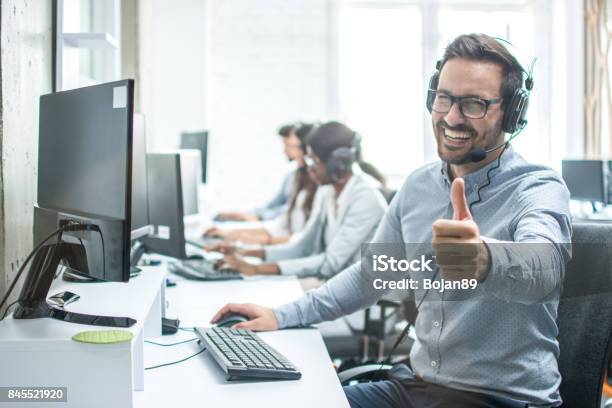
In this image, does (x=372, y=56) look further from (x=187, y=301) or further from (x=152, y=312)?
(x=152, y=312)

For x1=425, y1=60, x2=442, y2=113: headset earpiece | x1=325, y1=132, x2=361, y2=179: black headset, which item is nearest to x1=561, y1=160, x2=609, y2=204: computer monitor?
x1=325, y1=132, x2=361, y2=179: black headset

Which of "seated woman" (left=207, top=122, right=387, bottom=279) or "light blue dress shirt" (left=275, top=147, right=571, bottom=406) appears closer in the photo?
"light blue dress shirt" (left=275, top=147, right=571, bottom=406)

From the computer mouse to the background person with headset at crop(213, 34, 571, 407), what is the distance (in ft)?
0.99

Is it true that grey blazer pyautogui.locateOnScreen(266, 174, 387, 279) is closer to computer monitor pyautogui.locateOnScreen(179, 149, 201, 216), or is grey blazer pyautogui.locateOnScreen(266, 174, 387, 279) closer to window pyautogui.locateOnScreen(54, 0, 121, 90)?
computer monitor pyautogui.locateOnScreen(179, 149, 201, 216)

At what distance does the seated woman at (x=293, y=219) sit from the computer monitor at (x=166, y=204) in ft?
3.20

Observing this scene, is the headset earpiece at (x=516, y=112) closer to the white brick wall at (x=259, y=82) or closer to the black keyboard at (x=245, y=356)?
the black keyboard at (x=245, y=356)

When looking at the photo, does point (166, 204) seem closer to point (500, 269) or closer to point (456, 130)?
point (456, 130)

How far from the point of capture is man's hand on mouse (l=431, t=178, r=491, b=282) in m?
0.93

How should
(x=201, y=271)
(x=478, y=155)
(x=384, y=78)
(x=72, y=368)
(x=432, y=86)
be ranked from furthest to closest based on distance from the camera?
1. (x=384, y=78)
2. (x=201, y=271)
3. (x=432, y=86)
4. (x=478, y=155)
5. (x=72, y=368)

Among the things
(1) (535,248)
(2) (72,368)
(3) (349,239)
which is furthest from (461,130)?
(3) (349,239)

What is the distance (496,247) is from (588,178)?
11.8 feet

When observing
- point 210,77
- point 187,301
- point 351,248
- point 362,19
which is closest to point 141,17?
point 210,77

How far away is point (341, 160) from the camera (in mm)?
2438

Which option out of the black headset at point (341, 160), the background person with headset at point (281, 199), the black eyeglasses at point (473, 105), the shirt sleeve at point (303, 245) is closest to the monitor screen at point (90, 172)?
the black eyeglasses at point (473, 105)
